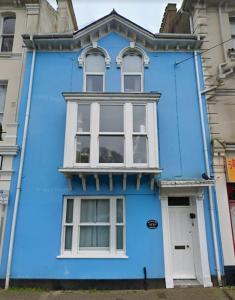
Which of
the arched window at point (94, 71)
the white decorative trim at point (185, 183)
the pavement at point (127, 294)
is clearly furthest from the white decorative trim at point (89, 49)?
the pavement at point (127, 294)

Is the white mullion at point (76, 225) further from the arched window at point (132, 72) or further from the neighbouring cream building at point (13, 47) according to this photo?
the arched window at point (132, 72)

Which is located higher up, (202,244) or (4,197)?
(4,197)

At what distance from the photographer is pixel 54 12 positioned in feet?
40.3

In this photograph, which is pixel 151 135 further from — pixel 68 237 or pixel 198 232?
pixel 68 237

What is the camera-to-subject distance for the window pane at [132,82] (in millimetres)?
9902

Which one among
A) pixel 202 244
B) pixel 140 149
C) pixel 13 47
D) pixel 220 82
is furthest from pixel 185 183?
pixel 13 47

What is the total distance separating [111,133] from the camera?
8.55 metres

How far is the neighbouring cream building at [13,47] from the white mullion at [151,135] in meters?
4.61

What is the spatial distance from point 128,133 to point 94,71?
10.7 feet

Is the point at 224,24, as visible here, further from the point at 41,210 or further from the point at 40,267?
the point at 40,267

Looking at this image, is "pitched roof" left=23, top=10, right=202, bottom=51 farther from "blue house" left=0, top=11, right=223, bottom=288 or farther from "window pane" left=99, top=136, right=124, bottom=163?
"window pane" left=99, top=136, right=124, bottom=163

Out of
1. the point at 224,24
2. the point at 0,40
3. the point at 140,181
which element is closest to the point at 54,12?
the point at 0,40

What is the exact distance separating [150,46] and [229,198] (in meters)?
6.59

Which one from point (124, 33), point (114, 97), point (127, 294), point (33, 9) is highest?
point (33, 9)
